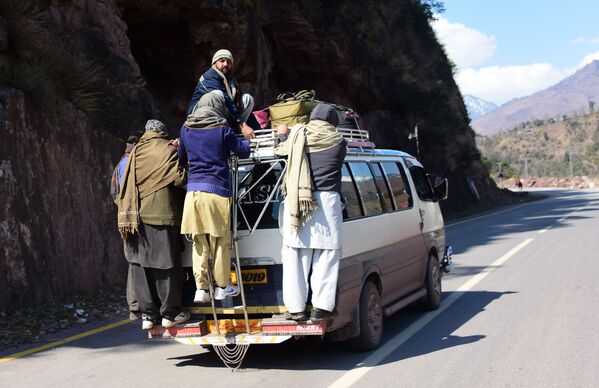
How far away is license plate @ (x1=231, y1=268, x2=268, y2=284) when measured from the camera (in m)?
6.38

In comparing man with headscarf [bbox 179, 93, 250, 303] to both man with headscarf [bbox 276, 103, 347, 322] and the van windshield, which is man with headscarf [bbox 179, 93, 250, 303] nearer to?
the van windshield

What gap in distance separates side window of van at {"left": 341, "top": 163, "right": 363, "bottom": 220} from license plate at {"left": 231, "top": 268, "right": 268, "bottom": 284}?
1.01 m

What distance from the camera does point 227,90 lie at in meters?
7.47

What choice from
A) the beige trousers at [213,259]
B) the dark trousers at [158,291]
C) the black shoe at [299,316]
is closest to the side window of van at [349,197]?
the black shoe at [299,316]

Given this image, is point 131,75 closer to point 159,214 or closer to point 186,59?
point 186,59

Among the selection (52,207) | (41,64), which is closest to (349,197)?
(52,207)

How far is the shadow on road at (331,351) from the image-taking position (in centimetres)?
668

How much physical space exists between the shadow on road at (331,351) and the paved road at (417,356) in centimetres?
1

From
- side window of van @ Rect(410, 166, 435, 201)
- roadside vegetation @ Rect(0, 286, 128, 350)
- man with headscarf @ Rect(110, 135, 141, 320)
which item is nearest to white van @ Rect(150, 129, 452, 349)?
man with headscarf @ Rect(110, 135, 141, 320)

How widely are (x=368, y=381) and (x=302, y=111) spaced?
9.77 ft

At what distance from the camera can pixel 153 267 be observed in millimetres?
6453

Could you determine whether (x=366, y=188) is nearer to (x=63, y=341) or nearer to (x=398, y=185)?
(x=398, y=185)

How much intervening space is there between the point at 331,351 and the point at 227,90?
293 cm

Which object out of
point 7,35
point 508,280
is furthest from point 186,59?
point 508,280
